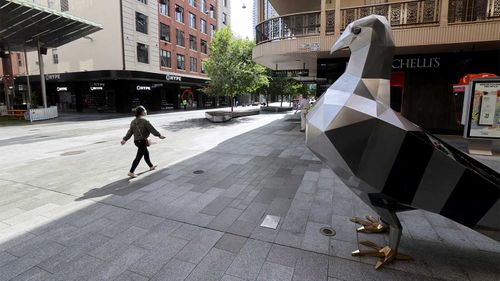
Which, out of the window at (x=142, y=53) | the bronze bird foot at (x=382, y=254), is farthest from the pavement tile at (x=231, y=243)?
the window at (x=142, y=53)

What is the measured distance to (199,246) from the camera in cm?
372

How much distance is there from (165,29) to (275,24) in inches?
1063

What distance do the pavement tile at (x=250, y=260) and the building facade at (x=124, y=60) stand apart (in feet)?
94.7

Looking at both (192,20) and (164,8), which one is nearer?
(164,8)

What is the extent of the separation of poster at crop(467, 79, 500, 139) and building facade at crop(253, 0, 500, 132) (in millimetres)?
1852

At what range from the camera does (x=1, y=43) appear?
24.4 meters

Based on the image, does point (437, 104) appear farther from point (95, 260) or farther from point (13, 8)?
point (13, 8)

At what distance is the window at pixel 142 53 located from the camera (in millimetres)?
31003

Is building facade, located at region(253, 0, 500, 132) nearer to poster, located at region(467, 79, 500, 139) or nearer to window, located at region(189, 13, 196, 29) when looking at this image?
poster, located at region(467, 79, 500, 139)

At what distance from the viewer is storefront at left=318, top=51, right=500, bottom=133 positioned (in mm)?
11936

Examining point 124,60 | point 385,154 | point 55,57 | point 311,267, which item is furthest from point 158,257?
point 55,57

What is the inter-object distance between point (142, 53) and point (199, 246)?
107 feet

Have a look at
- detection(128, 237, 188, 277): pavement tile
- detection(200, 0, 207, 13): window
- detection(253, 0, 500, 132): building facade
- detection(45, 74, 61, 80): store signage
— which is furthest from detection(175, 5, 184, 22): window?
detection(128, 237, 188, 277): pavement tile

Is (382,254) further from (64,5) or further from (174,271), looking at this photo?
(64,5)
